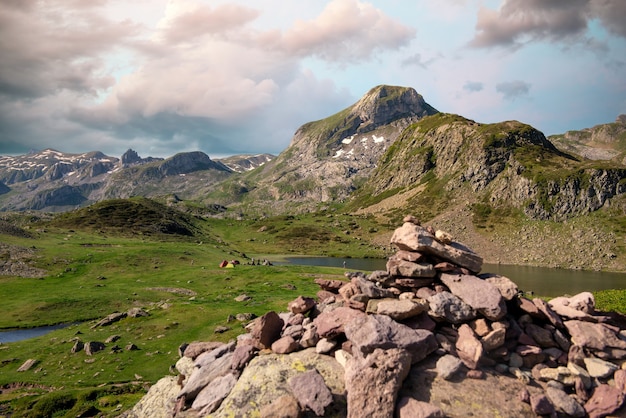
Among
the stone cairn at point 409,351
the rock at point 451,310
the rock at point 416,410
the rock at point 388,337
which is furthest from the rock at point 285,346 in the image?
the rock at point 451,310

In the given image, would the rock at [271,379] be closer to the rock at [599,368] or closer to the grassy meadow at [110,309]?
the rock at [599,368]

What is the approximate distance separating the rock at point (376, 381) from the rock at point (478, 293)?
18.1 feet

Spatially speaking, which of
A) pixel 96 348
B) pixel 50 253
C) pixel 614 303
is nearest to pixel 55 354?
pixel 96 348

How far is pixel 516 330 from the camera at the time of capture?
19.8 metres

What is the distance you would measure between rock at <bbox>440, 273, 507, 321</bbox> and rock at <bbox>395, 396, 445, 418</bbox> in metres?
6.44

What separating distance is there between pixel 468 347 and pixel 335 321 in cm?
664

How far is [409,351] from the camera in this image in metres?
17.4

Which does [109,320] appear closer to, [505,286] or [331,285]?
[331,285]

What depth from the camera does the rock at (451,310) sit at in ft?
63.8

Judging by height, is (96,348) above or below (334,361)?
below

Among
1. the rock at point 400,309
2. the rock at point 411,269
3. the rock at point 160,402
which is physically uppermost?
the rock at point 411,269

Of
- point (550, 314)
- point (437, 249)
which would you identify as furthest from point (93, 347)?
point (550, 314)

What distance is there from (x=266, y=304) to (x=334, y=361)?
142 ft

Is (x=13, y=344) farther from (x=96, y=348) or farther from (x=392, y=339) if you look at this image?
(x=392, y=339)
